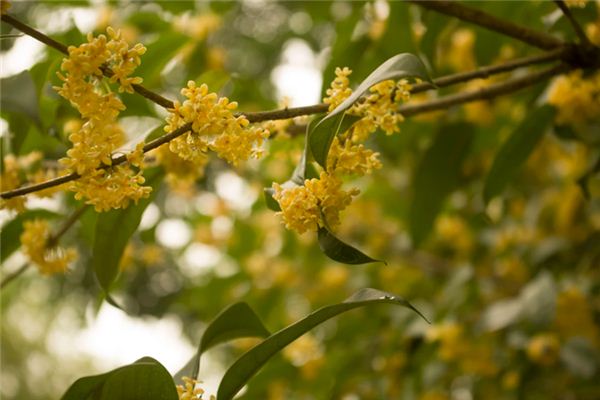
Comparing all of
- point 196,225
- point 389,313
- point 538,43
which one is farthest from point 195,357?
point 196,225

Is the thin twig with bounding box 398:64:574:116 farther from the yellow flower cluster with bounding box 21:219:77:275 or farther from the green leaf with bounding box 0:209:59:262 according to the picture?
the green leaf with bounding box 0:209:59:262

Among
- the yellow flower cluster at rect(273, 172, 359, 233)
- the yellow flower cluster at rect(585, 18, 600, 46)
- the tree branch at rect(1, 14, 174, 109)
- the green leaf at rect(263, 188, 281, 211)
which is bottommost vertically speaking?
the green leaf at rect(263, 188, 281, 211)

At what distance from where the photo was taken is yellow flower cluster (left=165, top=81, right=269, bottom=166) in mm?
730

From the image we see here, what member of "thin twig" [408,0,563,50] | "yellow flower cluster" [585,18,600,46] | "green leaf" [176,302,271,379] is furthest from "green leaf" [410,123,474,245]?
"green leaf" [176,302,271,379]

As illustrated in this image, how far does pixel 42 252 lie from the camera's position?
3.68 ft

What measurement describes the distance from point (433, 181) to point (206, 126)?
37.6 inches

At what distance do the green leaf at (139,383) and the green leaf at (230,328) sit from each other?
136mm

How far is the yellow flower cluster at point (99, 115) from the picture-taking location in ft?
2.30

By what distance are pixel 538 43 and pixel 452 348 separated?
89 cm

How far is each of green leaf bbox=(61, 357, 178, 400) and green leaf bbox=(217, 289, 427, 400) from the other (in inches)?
2.6

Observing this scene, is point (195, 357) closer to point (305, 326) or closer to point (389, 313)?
point (305, 326)

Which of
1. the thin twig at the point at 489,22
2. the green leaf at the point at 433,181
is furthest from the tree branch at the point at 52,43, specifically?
the green leaf at the point at 433,181

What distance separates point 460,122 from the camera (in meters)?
1.63

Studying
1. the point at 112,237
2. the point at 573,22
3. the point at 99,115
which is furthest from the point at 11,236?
the point at 573,22
